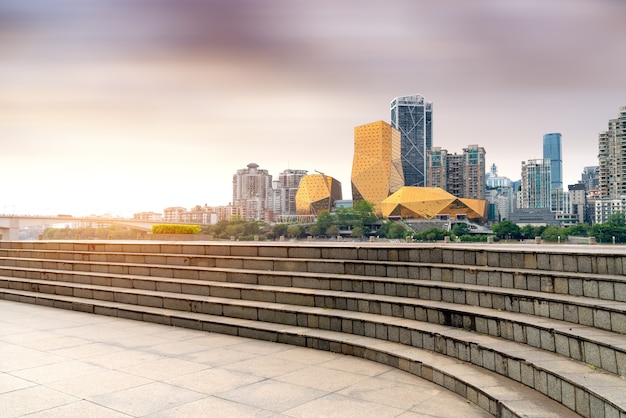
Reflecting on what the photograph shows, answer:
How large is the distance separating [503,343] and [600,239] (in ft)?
357

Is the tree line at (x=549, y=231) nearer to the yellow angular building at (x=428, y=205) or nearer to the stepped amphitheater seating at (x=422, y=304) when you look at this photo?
the yellow angular building at (x=428, y=205)

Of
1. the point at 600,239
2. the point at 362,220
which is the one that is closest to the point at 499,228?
the point at 600,239

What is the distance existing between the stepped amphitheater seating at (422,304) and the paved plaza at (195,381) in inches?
15.1

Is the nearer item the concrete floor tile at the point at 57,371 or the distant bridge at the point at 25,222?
the concrete floor tile at the point at 57,371

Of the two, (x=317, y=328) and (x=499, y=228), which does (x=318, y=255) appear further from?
(x=499, y=228)

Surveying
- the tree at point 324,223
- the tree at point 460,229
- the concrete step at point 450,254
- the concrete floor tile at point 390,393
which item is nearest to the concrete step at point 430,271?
the concrete step at point 450,254

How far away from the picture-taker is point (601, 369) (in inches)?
191

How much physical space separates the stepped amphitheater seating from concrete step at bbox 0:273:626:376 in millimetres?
19

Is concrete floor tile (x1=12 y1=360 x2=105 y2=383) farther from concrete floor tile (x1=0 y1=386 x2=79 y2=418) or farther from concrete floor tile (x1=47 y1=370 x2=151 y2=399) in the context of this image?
concrete floor tile (x1=0 y1=386 x2=79 y2=418)

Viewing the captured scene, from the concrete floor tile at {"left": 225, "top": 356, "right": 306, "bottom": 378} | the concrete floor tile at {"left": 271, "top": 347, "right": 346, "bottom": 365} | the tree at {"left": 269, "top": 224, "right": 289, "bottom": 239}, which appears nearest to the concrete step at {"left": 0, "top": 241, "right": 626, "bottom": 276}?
the concrete floor tile at {"left": 271, "top": 347, "right": 346, "bottom": 365}

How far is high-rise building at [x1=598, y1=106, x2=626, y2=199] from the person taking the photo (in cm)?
15788

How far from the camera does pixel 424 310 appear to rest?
300 inches

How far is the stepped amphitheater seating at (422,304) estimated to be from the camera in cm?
505

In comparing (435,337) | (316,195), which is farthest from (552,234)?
(435,337)
